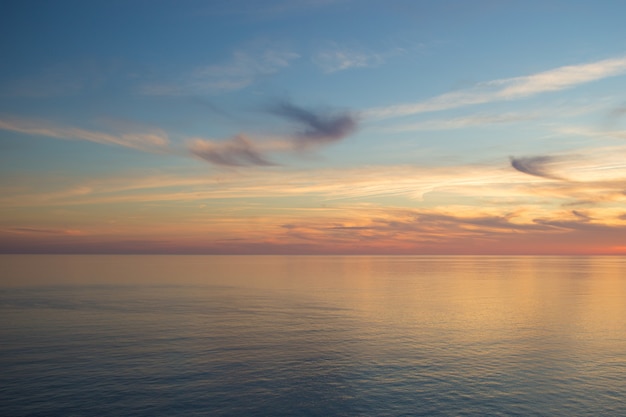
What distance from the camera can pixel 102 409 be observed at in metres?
38.4

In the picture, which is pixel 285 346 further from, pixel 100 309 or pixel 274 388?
pixel 100 309

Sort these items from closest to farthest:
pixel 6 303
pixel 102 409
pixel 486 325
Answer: pixel 102 409
pixel 486 325
pixel 6 303

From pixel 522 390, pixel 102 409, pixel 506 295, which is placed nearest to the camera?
pixel 102 409

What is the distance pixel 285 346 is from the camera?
60000mm

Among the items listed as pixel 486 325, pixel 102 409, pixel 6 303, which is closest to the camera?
pixel 102 409

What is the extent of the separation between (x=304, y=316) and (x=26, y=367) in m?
46.2

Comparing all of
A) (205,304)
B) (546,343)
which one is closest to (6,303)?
(205,304)

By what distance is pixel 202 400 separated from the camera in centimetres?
4069

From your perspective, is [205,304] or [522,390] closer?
[522,390]

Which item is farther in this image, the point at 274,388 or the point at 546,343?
the point at 546,343

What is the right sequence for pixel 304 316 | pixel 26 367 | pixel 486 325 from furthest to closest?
pixel 304 316 → pixel 486 325 → pixel 26 367

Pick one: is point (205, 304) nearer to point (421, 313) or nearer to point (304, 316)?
point (304, 316)

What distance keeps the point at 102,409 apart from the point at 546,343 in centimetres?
5373

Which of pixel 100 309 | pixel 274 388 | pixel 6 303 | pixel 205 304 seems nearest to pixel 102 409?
pixel 274 388
